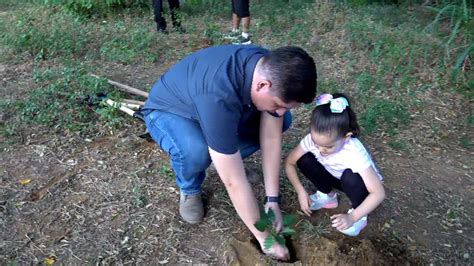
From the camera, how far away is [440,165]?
3.16m

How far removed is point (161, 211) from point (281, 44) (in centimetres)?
293

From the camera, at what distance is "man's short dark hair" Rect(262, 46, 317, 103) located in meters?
1.87

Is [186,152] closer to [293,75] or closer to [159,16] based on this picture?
[293,75]

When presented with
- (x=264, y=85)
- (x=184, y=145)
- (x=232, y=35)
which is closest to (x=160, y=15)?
(x=232, y=35)

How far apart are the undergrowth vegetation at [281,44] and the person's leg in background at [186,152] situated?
1.03 metres

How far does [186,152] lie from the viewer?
2.36 meters

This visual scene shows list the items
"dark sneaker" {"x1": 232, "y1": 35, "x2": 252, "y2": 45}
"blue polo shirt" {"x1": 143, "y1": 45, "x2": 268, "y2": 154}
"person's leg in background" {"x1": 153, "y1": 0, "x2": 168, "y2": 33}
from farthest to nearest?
"person's leg in background" {"x1": 153, "y1": 0, "x2": 168, "y2": 33}, "dark sneaker" {"x1": 232, "y1": 35, "x2": 252, "y2": 45}, "blue polo shirt" {"x1": 143, "y1": 45, "x2": 268, "y2": 154}

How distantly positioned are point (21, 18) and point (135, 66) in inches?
68.4

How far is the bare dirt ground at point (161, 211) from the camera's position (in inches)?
93.5

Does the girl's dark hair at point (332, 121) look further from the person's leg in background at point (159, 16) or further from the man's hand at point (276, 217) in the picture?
the person's leg in background at point (159, 16)

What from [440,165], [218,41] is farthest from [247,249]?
[218,41]


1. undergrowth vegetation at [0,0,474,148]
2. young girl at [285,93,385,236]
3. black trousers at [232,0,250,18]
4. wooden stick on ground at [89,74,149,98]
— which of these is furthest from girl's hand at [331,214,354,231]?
black trousers at [232,0,250,18]

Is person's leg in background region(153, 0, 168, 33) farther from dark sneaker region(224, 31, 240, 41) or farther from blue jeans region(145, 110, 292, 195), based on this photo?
blue jeans region(145, 110, 292, 195)

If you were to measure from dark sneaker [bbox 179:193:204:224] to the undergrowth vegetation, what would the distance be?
1102mm
